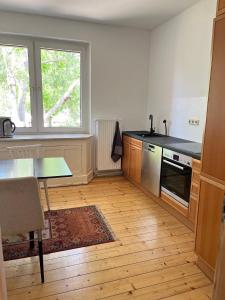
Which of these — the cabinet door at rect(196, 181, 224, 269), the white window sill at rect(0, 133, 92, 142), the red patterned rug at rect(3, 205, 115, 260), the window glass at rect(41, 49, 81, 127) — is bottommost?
the red patterned rug at rect(3, 205, 115, 260)

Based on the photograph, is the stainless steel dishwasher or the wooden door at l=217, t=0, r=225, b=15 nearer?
the wooden door at l=217, t=0, r=225, b=15

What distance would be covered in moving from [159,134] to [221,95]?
7.58ft

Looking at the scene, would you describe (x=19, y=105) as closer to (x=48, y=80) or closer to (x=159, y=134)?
(x=48, y=80)

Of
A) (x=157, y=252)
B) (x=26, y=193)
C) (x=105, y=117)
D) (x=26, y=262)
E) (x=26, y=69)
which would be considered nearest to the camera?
(x=26, y=193)

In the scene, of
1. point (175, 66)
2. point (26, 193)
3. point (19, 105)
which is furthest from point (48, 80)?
point (26, 193)

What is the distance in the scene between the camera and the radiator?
13.4ft

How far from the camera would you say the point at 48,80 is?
12.7 ft

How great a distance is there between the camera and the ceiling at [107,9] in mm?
3045

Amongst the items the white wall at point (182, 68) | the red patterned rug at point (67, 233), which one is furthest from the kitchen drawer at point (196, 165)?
the red patterned rug at point (67, 233)

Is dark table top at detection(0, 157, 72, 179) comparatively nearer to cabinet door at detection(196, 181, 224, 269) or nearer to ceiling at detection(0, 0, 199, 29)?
cabinet door at detection(196, 181, 224, 269)

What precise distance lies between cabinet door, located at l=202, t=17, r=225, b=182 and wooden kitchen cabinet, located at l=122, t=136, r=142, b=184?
181 centimetres

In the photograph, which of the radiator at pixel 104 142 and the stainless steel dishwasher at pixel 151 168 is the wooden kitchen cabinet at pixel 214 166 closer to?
the stainless steel dishwasher at pixel 151 168

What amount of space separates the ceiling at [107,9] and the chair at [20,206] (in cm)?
263

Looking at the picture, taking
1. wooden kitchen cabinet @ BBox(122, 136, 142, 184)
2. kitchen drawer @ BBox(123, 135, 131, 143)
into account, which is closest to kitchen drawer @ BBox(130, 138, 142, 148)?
wooden kitchen cabinet @ BBox(122, 136, 142, 184)
